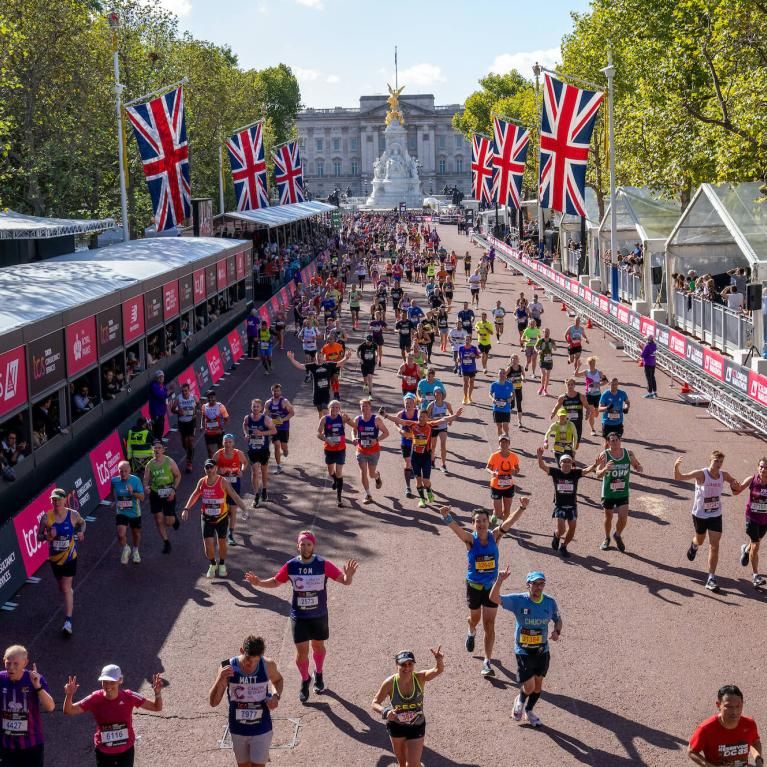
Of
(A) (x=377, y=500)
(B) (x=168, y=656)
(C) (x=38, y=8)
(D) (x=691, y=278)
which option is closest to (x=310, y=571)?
(B) (x=168, y=656)

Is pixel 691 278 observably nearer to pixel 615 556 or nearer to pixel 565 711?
pixel 615 556

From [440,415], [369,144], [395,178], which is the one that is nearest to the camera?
[440,415]

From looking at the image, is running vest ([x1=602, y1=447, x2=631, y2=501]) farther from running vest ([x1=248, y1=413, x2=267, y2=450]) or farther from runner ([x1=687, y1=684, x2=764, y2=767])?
runner ([x1=687, y1=684, x2=764, y2=767])

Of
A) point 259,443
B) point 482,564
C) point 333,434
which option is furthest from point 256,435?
point 482,564

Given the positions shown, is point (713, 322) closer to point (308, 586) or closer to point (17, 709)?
point (308, 586)

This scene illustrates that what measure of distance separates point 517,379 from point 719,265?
1492 centimetres

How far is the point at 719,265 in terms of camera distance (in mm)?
33875

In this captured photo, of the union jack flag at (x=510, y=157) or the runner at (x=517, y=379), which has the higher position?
the union jack flag at (x=510, y=157)

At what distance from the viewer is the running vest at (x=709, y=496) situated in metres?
13.6

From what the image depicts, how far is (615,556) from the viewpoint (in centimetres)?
1460

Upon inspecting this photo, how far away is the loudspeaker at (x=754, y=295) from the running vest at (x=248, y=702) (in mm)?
17737

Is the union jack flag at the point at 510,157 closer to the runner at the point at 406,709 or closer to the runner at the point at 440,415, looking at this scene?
the runner at the point at 440,415

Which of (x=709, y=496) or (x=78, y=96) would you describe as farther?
(x=78, y=96)

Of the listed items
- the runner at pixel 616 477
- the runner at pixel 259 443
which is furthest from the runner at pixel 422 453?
the runner at pixel 616 477
